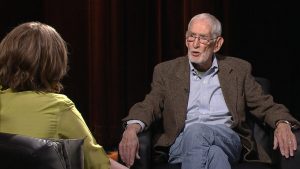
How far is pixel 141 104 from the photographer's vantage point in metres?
2.78

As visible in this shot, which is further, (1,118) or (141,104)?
(141,104)

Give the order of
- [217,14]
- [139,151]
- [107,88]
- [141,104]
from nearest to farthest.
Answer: [139,151], [141,104], [217,14], [107,88]

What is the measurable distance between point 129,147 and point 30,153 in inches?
38.1

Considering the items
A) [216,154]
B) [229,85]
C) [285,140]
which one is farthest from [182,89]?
[285,140]

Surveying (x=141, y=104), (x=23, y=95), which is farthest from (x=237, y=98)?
(x=23, y=95)

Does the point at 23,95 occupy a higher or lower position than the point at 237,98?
higher

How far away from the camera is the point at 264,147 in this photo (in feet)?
9.18

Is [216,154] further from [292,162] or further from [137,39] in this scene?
[137,39]

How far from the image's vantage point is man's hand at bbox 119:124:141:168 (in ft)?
8.00

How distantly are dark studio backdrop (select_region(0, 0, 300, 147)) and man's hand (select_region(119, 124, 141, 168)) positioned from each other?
1.49m

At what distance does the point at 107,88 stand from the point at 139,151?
1.66 meters

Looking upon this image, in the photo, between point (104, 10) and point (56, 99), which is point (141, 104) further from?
point (104, 10)

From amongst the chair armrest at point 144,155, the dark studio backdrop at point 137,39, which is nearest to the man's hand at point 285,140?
the chair armrest at point 144,155

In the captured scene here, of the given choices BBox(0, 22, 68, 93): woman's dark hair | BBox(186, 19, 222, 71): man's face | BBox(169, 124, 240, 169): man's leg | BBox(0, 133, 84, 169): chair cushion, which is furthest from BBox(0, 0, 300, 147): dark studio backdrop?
BBox(0, 133, 84, 169): chair cushion
